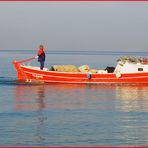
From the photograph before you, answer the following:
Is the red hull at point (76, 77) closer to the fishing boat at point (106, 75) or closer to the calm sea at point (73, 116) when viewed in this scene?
the fishing boat at point (106, 75)

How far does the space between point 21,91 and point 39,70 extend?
5393mm

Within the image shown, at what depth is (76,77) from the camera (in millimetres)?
40781

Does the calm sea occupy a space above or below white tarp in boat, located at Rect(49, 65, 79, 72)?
below

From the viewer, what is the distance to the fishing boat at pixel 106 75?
131 feet

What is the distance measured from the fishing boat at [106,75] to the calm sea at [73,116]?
773 millimetres

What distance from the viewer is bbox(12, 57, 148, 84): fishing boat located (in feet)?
131

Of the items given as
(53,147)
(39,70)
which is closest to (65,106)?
(53,147)

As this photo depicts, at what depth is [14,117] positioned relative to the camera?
23547 millimetres

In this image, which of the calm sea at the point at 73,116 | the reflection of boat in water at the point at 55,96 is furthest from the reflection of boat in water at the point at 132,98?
the reflection of boat in water at the point at 55,96

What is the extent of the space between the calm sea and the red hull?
728 millimetres

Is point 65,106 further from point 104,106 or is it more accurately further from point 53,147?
point 53,147

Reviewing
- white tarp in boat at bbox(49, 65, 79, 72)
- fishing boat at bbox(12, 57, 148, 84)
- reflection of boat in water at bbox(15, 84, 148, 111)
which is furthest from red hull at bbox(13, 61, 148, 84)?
white tarp in boat at bbox(49, 65, 79, 72)

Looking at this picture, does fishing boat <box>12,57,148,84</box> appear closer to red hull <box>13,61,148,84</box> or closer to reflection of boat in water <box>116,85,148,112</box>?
red hull <box>13,61,148,84</box>

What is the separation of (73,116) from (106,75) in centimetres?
1611
